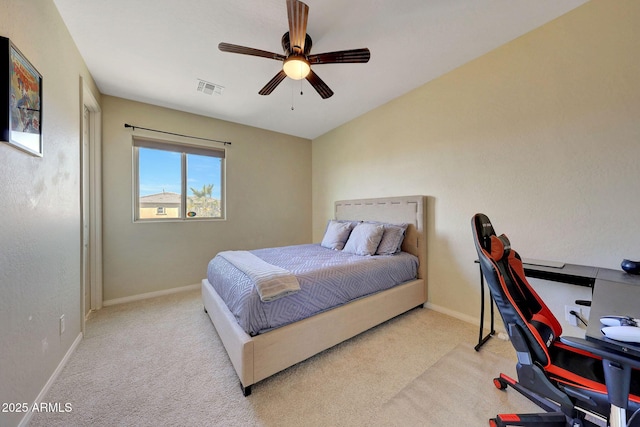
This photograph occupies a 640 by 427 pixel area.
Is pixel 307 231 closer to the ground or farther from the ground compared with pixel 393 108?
closer to the ground

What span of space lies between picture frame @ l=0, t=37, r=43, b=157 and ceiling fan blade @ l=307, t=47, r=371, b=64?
1688 millimetres

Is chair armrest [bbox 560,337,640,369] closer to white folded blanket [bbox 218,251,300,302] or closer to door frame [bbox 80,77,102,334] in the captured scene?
white folded blanket [bbox 218,251,300,302]

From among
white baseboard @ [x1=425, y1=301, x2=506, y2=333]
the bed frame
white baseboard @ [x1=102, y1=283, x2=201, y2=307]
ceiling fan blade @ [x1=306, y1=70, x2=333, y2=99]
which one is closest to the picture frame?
the bed frame

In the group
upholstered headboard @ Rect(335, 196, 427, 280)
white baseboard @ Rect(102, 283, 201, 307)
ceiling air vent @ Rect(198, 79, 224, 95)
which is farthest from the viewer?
white baseboard @ Rect(102, 283, 201, 307)

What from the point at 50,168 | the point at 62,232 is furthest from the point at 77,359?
the point at 50,168

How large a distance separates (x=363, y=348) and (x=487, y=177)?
81.4 inches

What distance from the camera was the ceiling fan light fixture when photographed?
5.74 ft

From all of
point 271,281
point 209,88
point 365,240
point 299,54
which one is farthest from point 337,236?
point 209,88

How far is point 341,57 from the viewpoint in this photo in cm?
177

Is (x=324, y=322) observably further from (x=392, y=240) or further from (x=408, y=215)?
(x=408, y=215)

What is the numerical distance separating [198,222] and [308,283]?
101 inches

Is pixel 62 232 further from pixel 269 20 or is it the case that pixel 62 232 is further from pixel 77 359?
pixel 269 20

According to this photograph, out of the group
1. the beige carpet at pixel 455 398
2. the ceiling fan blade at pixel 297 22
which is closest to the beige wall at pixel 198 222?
the ceiling fan blade at pixel 297 22

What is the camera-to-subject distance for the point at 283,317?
1681mm
